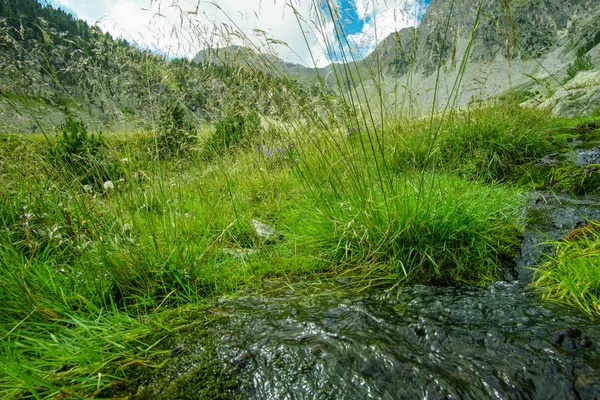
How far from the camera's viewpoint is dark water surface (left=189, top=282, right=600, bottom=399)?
4.17 ft

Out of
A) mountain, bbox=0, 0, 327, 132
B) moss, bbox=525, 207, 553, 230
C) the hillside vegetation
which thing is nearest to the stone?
the hillside vegetation

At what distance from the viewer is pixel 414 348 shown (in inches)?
59.0

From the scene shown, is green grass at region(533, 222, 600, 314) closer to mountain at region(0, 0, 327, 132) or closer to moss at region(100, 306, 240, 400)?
moss at region(100, 306, 240, 400)

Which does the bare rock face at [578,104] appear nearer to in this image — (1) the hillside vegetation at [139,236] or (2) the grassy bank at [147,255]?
(1) the hillside vegetation at [139,236]

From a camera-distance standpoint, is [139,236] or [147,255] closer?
[147,255]

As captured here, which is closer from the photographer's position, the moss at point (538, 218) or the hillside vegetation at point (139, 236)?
the hillside vegetation at point (139, 236)

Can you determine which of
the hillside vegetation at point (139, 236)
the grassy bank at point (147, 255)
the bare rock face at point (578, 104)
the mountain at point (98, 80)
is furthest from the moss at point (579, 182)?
the bare rock face at point (578, 104)

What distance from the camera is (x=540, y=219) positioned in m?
3.24

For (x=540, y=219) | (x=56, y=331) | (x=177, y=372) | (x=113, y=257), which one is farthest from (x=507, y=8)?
(x=56, y=331)

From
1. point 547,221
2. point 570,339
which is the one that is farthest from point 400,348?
point 547,221

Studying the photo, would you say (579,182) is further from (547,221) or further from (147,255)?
(147,255)

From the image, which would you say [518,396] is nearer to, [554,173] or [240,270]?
[240,270]

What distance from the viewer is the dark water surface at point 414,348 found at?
127 cm

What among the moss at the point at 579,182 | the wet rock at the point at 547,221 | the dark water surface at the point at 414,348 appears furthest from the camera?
the moss at the point at 579,182
